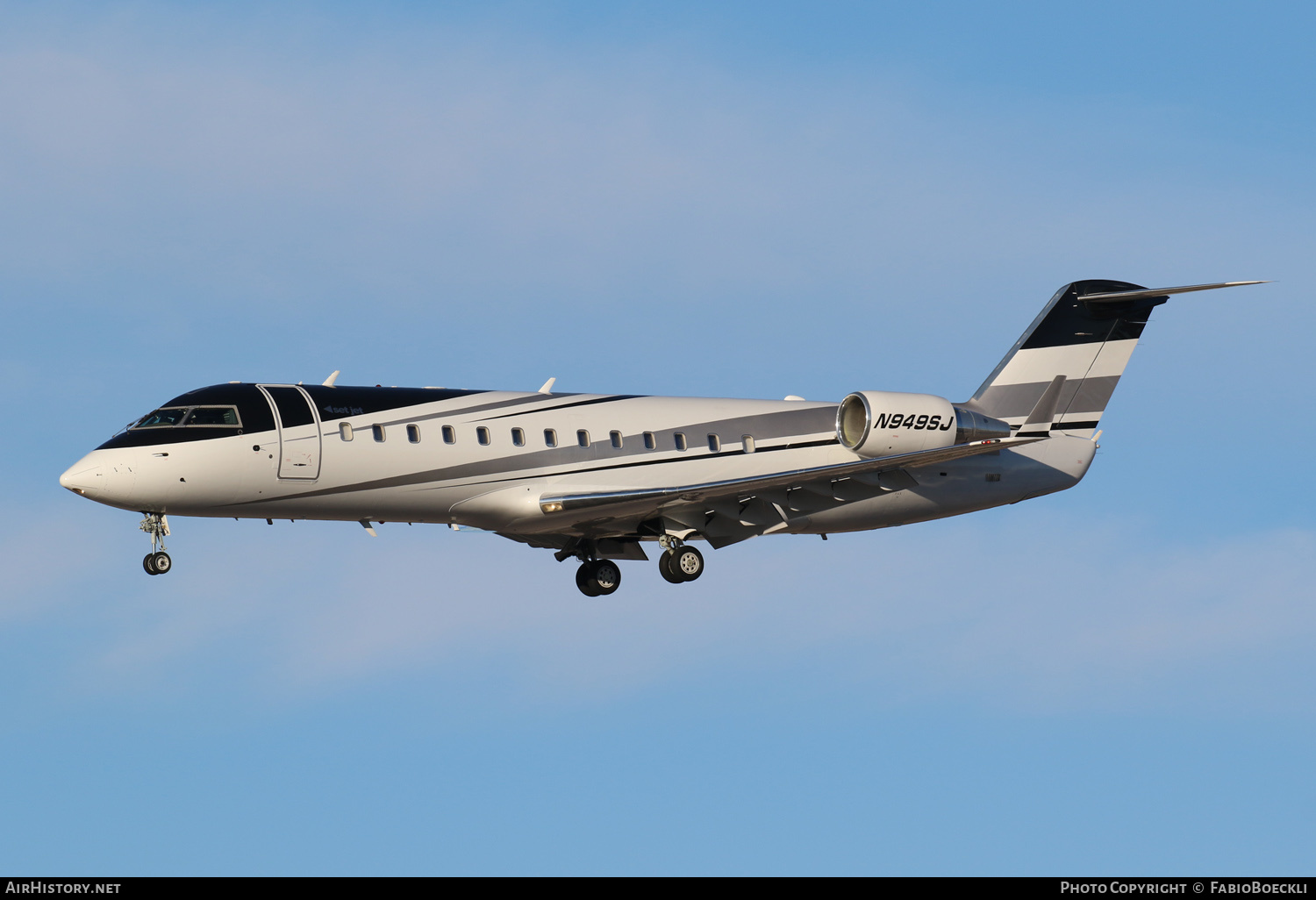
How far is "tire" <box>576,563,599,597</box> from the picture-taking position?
3359cm

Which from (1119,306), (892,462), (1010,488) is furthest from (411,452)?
(1119,306)

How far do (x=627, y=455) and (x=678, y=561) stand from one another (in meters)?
2.41

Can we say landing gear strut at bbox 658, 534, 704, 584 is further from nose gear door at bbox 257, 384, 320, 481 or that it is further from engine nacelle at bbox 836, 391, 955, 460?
nose gear door at bbox 257, 384, 320, 481

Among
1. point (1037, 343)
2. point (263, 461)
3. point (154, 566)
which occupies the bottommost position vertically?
point (154, 566)

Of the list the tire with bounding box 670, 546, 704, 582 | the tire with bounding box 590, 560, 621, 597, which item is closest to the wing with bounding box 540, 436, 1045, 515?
the tire with bounding box 670, 546, 704, 582

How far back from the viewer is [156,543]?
28078 mm

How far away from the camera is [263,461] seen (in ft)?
92.4

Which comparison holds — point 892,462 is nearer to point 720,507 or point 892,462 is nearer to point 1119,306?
point 720,507

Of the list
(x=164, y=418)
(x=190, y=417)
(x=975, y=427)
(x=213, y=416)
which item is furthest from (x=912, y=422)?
(x=164, y=418)

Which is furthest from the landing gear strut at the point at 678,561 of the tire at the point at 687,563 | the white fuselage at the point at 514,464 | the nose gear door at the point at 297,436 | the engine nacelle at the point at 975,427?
the nose gear door at the point at 297,436

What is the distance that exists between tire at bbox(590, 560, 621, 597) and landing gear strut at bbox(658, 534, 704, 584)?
1.71 m

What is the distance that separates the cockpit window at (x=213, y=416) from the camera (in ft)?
92.2

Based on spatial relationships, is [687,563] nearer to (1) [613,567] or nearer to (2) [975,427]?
(1) [613,567]

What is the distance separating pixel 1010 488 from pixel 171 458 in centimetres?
1787
